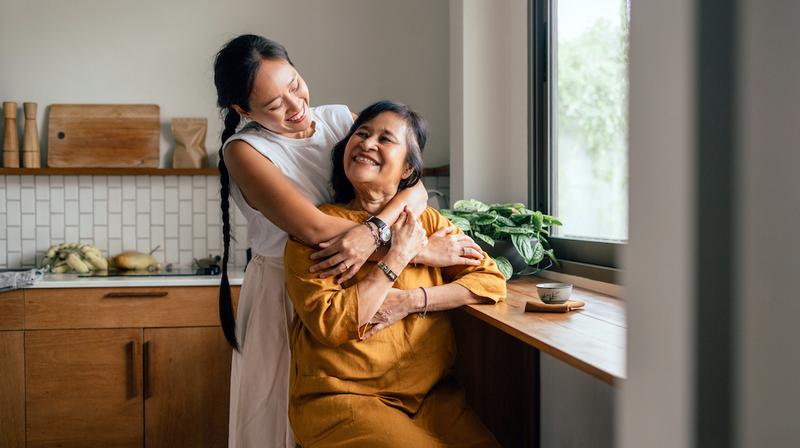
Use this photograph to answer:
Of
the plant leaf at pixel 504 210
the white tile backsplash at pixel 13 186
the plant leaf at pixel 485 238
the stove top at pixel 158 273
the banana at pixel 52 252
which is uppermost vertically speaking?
the white tile backsplash at pixel 13 186

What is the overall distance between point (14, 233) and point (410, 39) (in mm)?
2242

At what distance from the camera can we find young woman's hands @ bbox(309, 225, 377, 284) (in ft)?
4.77

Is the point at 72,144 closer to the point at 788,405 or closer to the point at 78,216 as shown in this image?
the point at 78,216

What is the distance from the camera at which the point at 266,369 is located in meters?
1.76

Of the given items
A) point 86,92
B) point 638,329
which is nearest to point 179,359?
point 86,92

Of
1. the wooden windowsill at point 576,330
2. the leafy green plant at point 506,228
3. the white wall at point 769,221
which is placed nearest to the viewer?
the white wall at point 769,221

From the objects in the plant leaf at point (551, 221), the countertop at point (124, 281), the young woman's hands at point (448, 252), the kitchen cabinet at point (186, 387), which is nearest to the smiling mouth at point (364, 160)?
the young woman's hands at point (448, 252)

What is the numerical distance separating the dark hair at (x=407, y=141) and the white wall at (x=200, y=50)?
1789 mm

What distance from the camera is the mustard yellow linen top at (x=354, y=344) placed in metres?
1.43

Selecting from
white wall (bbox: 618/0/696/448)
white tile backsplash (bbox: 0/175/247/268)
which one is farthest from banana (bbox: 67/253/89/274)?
white wall (bbox: 618/0/696/448)

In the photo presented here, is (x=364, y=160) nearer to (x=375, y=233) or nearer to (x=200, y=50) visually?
(x=375, y=233)

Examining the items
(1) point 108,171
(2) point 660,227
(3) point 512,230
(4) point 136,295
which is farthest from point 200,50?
(2) point 660,227

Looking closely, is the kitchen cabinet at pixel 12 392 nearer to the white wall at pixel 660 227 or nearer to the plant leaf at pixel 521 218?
the plant leaf at pixel 521 218

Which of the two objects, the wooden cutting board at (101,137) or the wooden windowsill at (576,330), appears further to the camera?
the wooden cutting board at (101,137)
